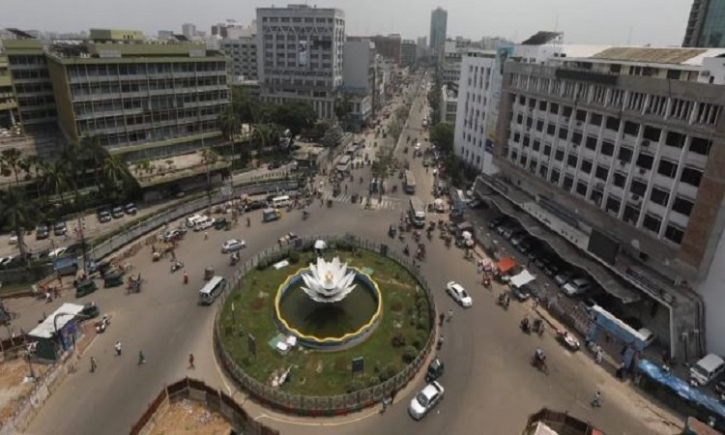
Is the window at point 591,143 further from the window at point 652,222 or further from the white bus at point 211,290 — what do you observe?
the white bus at point 211,290

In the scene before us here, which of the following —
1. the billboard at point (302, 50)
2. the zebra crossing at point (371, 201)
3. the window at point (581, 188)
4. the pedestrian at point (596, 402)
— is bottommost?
the pedestrian at point (596, 402)

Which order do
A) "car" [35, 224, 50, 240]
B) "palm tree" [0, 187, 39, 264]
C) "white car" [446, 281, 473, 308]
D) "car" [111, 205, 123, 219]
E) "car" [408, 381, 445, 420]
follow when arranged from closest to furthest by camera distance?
1. "car" [408, 381, 445, 420]
2. "white car" [446, 281, 473, 308]
3. "palm tree" [0, 187, 39, 264]
4. "car" [35, 224, 50, 240]
5. "car" [111, 205, 123, 219]

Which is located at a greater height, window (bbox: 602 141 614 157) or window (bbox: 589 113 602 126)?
window (bbox: 589 113 602 126)

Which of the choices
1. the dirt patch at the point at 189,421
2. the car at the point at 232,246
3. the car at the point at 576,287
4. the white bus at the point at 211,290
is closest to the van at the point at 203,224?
the car at the point at 232,246

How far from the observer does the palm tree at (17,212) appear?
54438 millimetres

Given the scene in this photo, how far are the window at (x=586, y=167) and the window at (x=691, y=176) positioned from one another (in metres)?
12.6

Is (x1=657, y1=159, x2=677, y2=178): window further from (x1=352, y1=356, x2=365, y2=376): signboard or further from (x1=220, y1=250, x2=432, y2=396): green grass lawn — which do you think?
(x1=352, y1=356, x2=365, y2=376): signboard

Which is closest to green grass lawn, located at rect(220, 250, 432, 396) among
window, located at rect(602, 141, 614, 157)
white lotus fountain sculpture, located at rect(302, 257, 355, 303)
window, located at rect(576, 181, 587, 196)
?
white lotus fountain sculpture, located at rect(302, 257, 355, 303)

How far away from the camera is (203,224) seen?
236 feet

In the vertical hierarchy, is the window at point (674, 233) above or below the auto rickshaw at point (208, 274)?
above

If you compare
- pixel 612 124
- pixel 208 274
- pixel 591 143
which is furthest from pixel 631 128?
pixel 208 274

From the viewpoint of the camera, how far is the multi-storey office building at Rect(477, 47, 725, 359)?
42.9m

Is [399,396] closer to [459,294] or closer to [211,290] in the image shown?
[459,294]

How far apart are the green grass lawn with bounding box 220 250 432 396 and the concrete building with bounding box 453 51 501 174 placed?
141 ft
